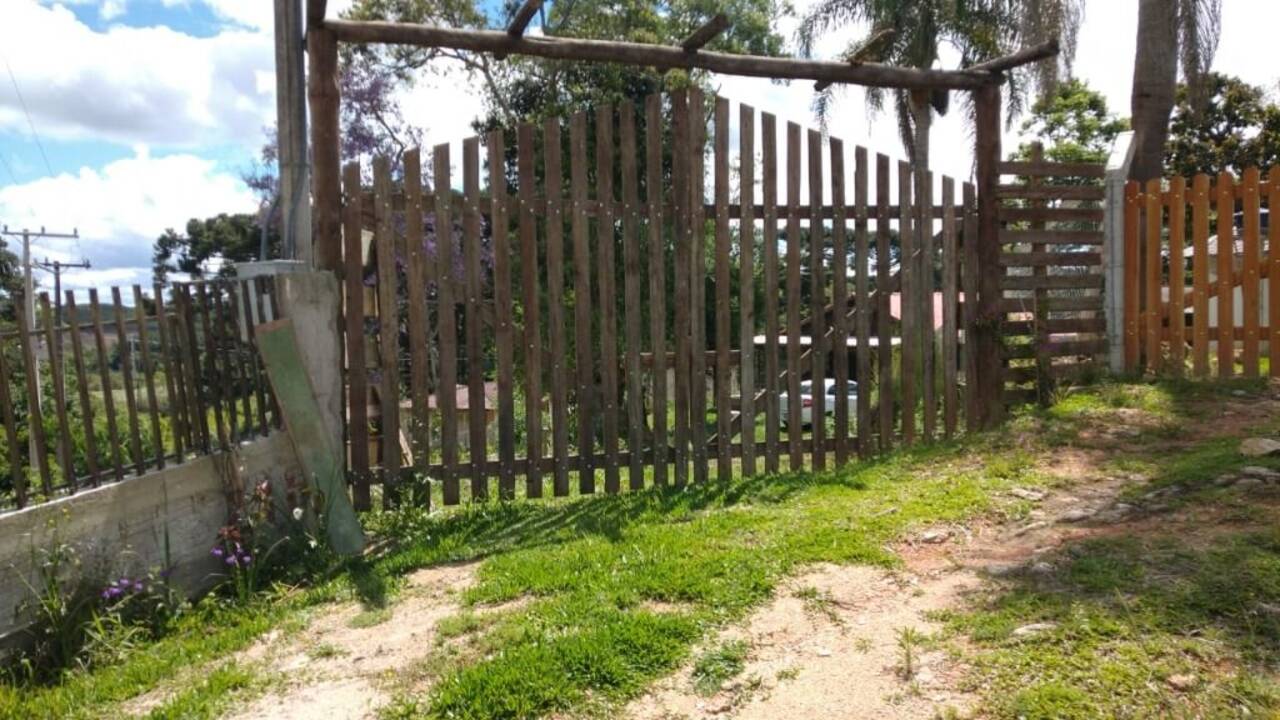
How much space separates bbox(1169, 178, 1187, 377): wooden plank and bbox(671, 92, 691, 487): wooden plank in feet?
14.4

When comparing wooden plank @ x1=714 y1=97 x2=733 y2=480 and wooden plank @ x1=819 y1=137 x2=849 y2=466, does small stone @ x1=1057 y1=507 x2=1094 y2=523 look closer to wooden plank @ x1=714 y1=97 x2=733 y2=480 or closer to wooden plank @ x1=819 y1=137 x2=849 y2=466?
wooden plank @ x1=819 y1=137 x2=849 y2=466

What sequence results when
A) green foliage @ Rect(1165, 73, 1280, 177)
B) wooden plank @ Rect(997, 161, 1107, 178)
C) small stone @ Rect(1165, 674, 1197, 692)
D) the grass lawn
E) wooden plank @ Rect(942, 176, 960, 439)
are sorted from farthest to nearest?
green foliage @ Rect(1165, 73, 1280, 177)
wooden plank @ Rect(997, 161, 1107, 178)
wooden plank @ Rect(942, 176, 960, 439)
the grass lawn
small stone @ Rect(1165, 674, 1197, 692)

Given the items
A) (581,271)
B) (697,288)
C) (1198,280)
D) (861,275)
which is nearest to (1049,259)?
(1198,280)

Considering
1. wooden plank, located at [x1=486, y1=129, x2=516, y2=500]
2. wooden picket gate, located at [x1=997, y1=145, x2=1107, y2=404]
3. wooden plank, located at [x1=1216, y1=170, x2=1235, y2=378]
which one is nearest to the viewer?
wooden plank, located at [x1=486, y1=129, x2=516, y2=500]

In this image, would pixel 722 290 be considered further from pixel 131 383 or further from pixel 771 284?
pixel 131 383

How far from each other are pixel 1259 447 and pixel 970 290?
2.49m

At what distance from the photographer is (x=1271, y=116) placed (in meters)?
28.9

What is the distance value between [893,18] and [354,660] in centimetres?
1971

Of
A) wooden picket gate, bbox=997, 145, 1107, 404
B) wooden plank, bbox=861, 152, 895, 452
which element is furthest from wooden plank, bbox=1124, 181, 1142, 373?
wooden plank, bbox=861, 152, 895, 452

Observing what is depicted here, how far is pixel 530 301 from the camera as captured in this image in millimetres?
5531

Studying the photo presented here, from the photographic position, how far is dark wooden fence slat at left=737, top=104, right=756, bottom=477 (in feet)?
19.6

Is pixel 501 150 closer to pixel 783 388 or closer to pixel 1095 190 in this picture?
pixel 783 388

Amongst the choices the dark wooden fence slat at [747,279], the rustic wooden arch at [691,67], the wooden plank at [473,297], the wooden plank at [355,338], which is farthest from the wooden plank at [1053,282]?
the wooden plank at [355,338]

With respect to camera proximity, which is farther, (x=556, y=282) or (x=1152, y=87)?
(x=1152, y=87)
